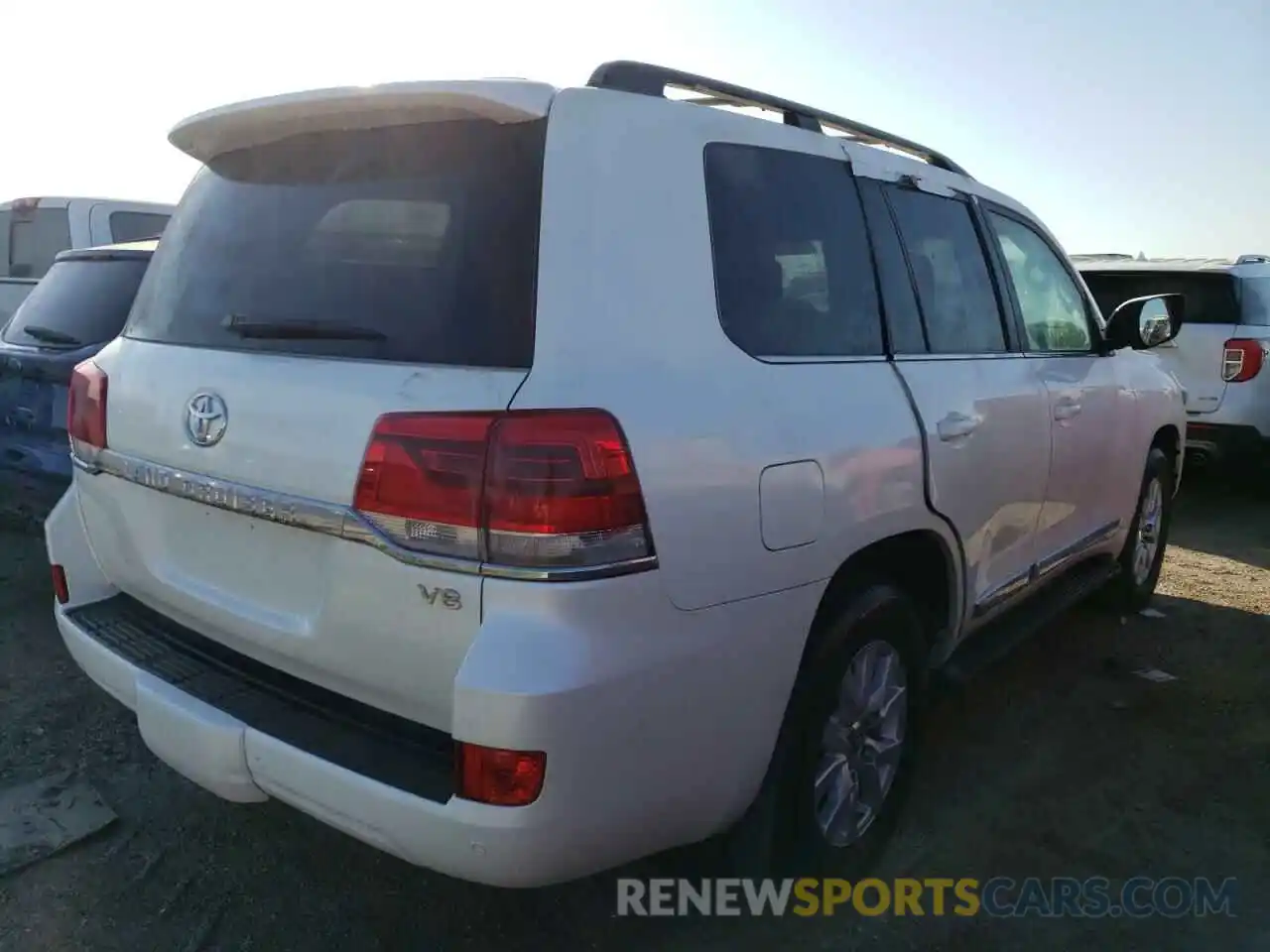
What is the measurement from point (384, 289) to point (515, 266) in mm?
311

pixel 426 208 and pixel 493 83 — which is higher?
pixel 493 83

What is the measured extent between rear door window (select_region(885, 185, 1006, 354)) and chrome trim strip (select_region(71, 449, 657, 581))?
1601mm

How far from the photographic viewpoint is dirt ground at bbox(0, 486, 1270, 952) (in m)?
2.51

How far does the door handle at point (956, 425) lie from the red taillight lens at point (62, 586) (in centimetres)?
236

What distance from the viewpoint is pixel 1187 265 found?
25.1 ft

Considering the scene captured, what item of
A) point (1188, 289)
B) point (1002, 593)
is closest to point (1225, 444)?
point (1188, 289)

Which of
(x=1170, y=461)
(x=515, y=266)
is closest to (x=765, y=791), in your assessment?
(x=515, y=266)

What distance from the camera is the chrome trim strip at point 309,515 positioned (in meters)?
1.81

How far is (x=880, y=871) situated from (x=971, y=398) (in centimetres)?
137

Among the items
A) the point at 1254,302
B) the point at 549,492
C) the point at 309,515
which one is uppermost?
the point at 1254,302

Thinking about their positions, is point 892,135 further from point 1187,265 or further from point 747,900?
point 1187,265

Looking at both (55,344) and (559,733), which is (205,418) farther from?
(55,344)

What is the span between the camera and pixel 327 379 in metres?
2.03

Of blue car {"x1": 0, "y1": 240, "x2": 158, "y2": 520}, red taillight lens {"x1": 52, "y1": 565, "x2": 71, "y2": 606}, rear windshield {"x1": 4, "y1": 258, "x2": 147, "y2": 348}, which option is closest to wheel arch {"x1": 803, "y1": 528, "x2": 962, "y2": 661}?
red taillight lens {"x1": 52, "y1": 565, "x2": 71, "y2": 606}
